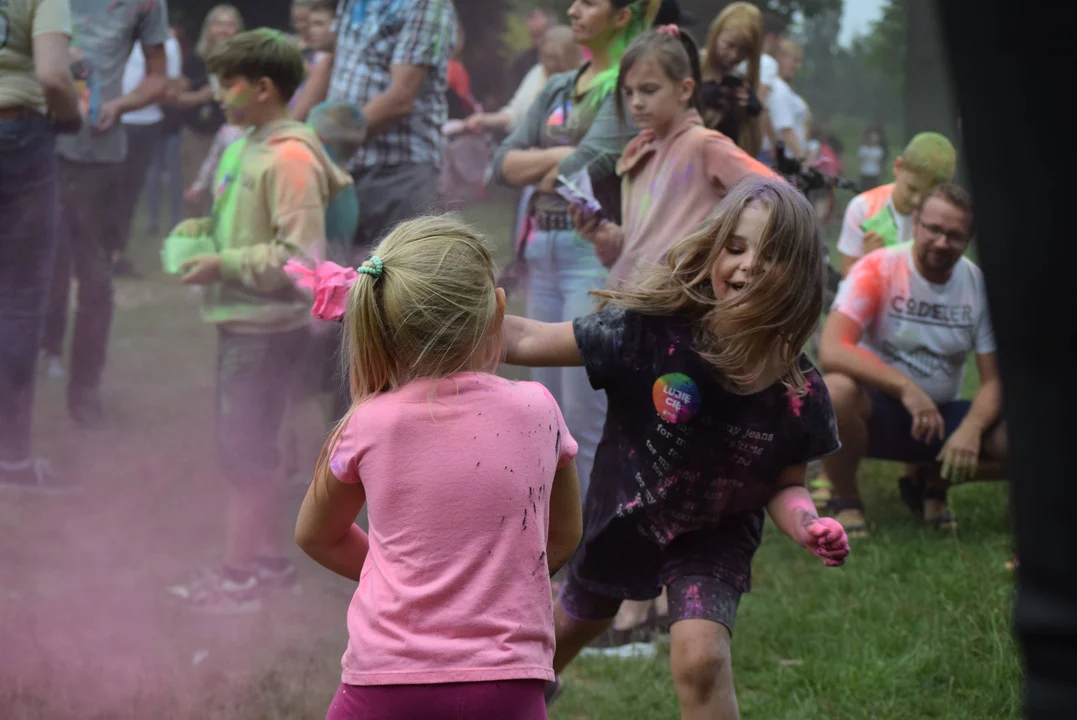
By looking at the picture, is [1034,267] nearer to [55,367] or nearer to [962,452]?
[962,452]

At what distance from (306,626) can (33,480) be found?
1528 mm

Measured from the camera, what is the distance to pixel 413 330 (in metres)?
1.97

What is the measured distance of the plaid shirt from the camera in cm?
460

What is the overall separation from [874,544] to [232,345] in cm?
237

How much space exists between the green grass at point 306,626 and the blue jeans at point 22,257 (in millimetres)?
323

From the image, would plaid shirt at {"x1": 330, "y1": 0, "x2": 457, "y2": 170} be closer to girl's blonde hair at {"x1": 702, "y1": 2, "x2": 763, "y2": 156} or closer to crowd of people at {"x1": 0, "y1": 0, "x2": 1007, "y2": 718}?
crowd of people at {"x1": 0, "y1": 0, "x2": 1007, "y2": 718}

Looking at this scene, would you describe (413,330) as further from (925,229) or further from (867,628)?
(925,229)

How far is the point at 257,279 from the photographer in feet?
12.5

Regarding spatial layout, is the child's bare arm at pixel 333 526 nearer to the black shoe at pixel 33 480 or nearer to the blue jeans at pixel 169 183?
the black shoe at pixel 33 480

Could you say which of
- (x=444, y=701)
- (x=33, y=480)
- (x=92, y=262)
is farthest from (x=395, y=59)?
(x=444, y=701)

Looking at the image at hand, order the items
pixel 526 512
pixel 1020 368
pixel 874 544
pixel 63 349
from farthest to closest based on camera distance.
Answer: pixel 63 349 → pixel 874 544 → pixel 526 512 → pixel 1020 368

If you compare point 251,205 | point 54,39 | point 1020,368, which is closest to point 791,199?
point 1020,368

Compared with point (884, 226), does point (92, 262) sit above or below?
below

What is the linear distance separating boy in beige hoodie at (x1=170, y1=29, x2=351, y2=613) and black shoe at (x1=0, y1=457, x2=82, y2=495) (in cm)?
93
